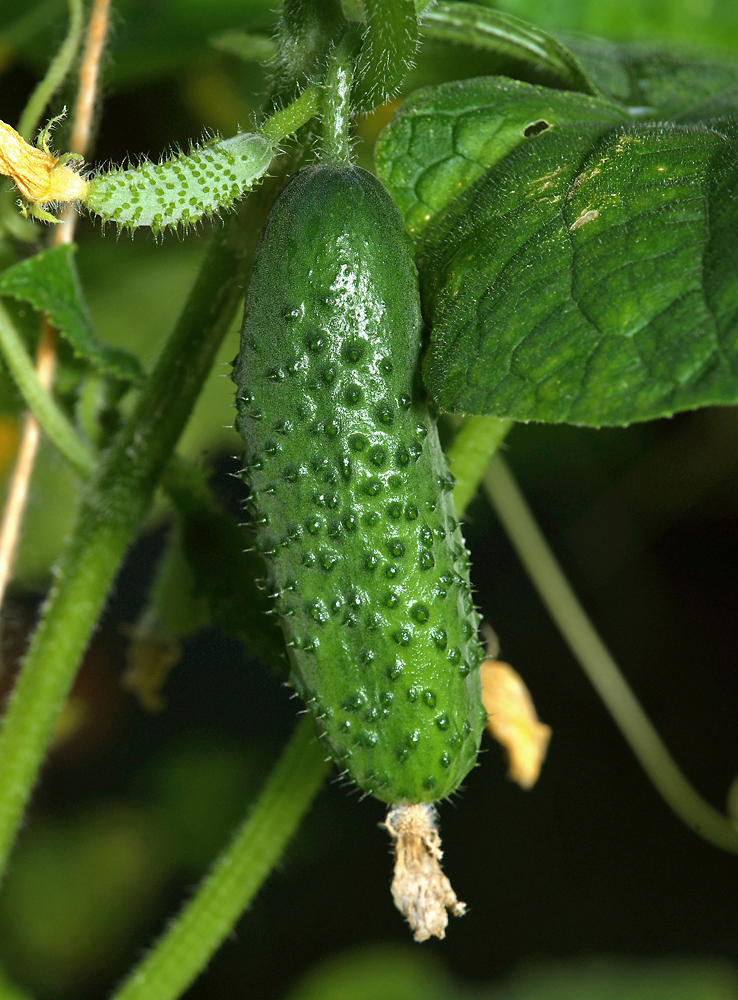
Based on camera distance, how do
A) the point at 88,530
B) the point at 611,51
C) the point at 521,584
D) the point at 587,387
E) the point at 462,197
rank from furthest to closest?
the point at 521,584 → the point at 611,51 → the point at 88,530 → the point at 462,197 → the point at 587,387

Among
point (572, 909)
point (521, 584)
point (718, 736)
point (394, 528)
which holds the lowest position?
point (572, 909)

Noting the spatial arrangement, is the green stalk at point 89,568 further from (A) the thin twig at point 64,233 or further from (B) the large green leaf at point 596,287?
(B) the large green leaf at point 596,287

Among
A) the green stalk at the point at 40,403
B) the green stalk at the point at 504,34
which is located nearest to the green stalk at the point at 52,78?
the green stalk at the point at 40,403

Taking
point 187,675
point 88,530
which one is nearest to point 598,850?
point 187,675

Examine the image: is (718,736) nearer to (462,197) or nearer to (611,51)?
(611,51)

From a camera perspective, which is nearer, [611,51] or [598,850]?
[611,51]

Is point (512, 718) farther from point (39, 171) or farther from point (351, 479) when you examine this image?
point (39, 171)
